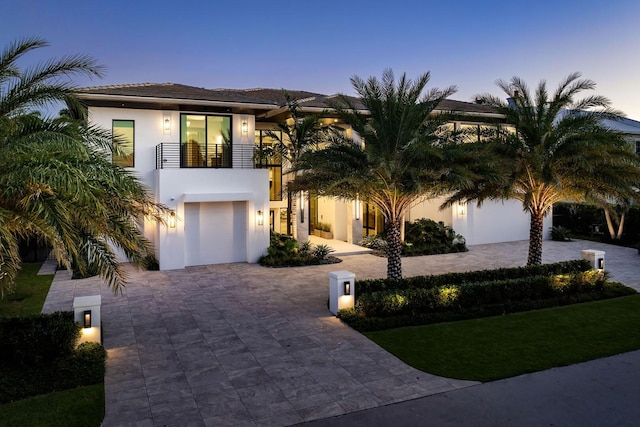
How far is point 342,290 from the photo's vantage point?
11258 mm

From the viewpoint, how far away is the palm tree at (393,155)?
12.4 m

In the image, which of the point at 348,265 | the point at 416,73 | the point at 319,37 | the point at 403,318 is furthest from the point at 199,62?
the point at 403,318

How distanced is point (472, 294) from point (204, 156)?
Result: 11815mm

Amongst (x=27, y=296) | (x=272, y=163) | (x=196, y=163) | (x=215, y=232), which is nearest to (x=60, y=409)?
(x=27, y=296)

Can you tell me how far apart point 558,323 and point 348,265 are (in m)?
8.54

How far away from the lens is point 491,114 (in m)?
22.9

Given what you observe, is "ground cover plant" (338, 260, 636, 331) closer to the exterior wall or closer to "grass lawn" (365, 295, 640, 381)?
"grass lawn" (365, 295, 640, 381)

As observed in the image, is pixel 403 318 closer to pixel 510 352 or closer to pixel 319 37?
pixel 510 352

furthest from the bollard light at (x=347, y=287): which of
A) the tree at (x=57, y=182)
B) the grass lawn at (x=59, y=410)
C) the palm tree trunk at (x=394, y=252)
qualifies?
the grass lawn at (x=59, y=410)

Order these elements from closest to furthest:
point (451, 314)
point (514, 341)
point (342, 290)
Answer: point (514, 341)
point (451, 314)
point (342, 290)

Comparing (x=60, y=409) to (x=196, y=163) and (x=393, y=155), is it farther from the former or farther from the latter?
(x=196, y=163)

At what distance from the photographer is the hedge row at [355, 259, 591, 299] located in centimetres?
1193

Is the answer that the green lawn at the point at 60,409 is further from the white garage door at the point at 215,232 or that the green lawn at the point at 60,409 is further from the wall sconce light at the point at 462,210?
the wall sconce light at the point at 462,210

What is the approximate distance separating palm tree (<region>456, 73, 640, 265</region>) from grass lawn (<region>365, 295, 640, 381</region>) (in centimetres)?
371
